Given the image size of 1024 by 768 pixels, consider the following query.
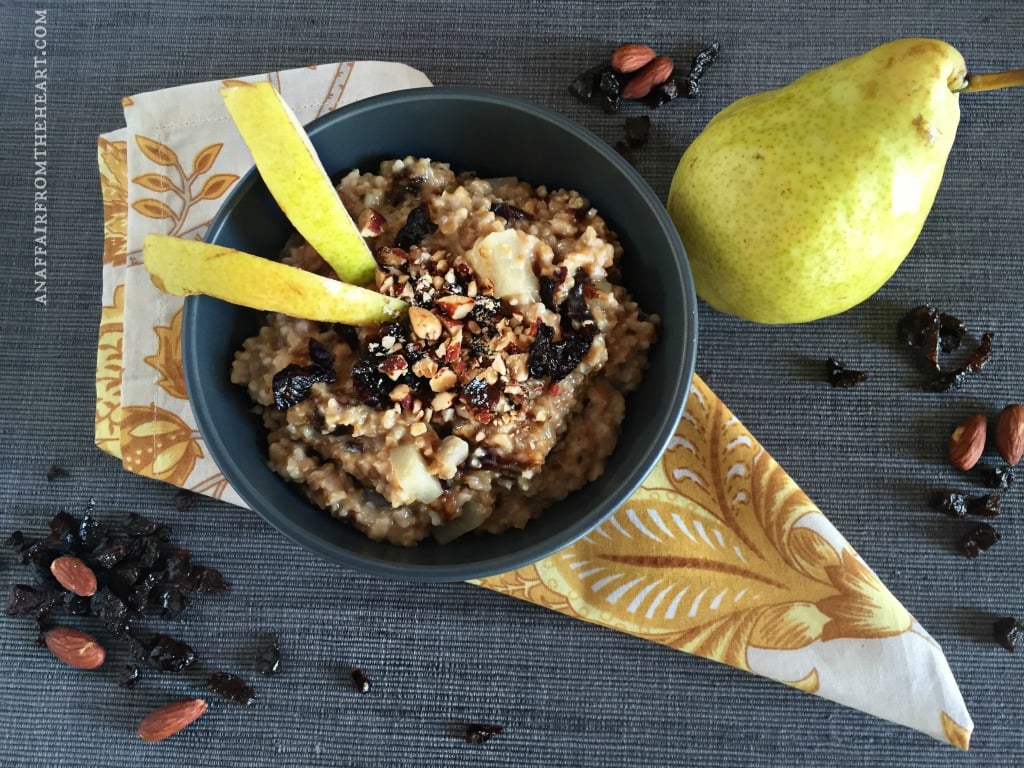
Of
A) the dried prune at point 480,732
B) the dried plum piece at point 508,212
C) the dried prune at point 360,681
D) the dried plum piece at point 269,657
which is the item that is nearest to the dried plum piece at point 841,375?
the dried plum piece at point 508,212

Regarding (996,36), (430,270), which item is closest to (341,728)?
(430,270)

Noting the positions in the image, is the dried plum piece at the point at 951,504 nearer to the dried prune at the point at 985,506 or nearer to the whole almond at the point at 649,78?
the dried prune at the point at 985,506

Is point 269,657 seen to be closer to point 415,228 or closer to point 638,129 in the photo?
point 415,228

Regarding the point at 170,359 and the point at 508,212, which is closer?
the point at 508,212

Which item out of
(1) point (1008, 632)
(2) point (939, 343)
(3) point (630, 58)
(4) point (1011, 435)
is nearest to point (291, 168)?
(3) point (630, 58)

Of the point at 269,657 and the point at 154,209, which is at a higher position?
the point at 154,209

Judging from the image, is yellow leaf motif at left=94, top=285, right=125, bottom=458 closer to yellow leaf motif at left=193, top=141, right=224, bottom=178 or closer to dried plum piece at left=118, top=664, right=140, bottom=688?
yellow leaf motif at left=193, top=141, right=224, bottom=178

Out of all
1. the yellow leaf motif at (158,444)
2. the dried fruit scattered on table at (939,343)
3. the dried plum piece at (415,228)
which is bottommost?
the yellow leaf motif at (158,444)
